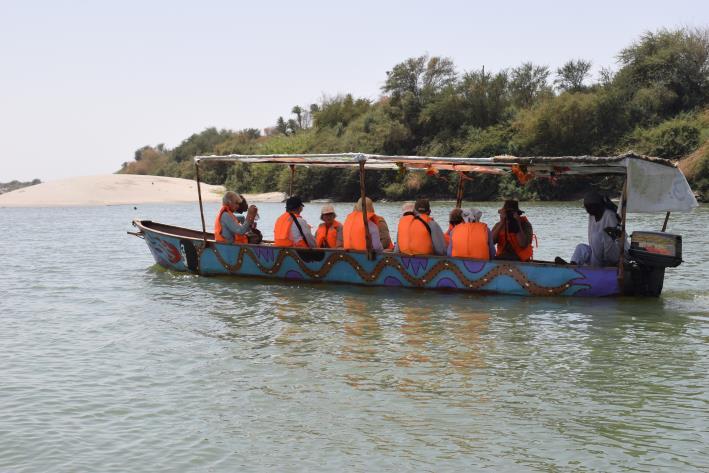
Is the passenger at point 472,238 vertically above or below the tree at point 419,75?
below

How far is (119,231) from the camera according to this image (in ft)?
104

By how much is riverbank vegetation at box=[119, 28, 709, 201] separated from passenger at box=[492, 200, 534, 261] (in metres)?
31.3

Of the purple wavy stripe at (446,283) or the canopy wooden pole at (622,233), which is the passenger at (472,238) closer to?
the purple wavy stripe at (446,283)

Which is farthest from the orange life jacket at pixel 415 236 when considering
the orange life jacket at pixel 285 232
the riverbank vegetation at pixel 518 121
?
the riverbank vegetation at pixel 518 121

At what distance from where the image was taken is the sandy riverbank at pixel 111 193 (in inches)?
2576

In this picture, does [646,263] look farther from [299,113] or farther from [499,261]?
[299,113]

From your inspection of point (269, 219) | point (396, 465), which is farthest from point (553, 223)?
point (396, 465)

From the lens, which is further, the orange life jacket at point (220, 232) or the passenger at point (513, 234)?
the orange life jacket at point (220, 232)

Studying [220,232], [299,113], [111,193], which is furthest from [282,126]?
[220,232]

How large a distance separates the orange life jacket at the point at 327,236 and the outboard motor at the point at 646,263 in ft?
14.5

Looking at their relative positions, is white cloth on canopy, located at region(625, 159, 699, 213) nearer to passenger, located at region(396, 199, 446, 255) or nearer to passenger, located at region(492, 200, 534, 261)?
passenger, located at region(492, 200, 534, 261)

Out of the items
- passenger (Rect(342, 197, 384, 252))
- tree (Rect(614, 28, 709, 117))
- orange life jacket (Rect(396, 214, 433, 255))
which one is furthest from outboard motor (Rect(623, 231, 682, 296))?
tree (Rect(614, 28, 709, 117))

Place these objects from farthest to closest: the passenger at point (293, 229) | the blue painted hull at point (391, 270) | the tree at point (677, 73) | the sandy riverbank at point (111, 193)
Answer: the sandy riverbank at point (111, 193)
the tree at point (677, 73)
the passenger at point (293, 229)
the blue painted hull at point (391, 270)

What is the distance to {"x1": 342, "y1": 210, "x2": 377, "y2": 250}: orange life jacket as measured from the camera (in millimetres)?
13122
